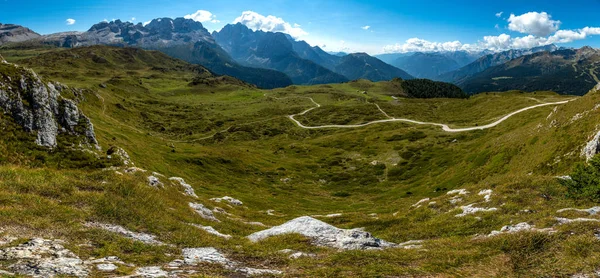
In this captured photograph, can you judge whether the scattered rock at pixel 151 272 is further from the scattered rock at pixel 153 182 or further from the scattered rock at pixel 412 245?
the scattered rock at pixel 153 182

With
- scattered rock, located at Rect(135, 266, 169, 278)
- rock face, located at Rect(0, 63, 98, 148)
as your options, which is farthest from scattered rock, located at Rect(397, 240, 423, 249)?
rock face, located at Rect(0, 63, 98, 148)

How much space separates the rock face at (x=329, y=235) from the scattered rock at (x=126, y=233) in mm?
7286

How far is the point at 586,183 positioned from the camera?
2533 centimetres

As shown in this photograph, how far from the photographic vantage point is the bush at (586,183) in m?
23.9

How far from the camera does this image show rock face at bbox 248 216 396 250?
21.2 metres

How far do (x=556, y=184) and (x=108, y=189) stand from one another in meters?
38.9

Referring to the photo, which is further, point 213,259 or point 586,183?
point 586,183

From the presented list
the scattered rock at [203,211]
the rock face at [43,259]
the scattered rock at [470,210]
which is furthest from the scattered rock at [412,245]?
the rock face at [43,259]

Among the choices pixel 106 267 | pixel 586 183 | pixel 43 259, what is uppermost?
pixel 43 259

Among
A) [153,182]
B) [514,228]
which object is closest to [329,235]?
[514,228]

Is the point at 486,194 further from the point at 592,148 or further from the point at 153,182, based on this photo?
the point at 153,182

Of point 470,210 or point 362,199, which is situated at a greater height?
point 470,210

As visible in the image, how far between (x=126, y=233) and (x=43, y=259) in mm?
5685

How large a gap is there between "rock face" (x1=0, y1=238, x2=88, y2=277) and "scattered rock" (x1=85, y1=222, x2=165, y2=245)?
12.6ft
